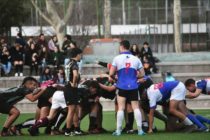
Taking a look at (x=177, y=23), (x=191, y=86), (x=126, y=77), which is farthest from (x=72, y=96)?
(x=177, y=23)

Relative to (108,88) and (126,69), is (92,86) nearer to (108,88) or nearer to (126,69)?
(108,88)

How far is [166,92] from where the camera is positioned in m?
17.2

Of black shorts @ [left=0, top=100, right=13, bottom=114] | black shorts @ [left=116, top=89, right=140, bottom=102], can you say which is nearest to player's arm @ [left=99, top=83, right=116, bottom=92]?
black shorts @ [left=116, top=89, right=140, bottom=102]

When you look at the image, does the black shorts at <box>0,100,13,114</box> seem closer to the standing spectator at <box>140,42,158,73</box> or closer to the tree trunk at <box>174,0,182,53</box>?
the standing spectator at <box>140,42,158,73</box>

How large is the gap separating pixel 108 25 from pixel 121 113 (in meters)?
23.8

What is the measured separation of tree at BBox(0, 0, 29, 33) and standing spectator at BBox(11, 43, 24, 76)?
36.4 feet

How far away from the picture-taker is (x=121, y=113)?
651 inches

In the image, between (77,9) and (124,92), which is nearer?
(124,92)

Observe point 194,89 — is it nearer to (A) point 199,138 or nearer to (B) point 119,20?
(A) point 199,138

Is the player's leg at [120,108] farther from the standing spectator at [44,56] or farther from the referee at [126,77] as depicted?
the standing spectator at [44,56]

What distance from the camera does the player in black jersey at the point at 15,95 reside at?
17.0m

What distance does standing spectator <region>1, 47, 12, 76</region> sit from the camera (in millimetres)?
31375

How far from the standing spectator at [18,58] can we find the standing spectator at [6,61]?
0.75ft

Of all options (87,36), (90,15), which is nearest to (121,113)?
(87,36)
